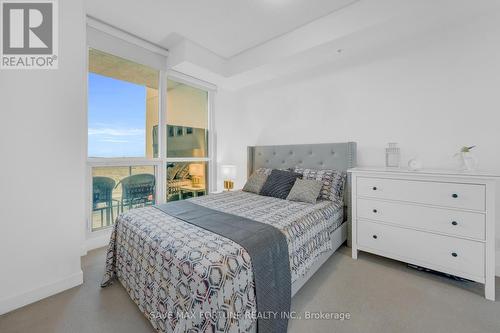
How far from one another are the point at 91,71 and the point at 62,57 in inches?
35.7

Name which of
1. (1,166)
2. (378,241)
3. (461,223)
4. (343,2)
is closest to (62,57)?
(1,166)

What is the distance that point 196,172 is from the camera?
12.7 feet

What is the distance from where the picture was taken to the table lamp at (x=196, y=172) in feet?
12.4

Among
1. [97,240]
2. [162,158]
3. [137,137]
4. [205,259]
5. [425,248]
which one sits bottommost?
[97,240]

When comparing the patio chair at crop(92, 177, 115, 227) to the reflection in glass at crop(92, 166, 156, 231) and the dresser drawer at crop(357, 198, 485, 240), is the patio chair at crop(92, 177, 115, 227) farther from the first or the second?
the dresser drawer at crop(357, 198, 485, 240)

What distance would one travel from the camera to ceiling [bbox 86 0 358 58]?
7.17 ft

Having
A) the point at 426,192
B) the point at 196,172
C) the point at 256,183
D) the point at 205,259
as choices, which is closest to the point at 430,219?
the point at 426,192

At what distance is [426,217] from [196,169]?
331 centimetres

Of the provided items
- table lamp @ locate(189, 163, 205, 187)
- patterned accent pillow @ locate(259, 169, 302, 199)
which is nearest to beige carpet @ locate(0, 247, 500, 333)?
patterned accent pillow @ locate(259, 169, 302, 199)

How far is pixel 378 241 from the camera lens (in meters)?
2.14

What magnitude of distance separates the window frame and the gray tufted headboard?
0.87 metres

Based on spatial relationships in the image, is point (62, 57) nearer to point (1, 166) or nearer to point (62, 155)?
point (62, 155)

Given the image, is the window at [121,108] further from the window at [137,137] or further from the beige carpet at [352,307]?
the beige carpet at [352,307]

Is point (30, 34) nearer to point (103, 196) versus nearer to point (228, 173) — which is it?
point (103, 196)
